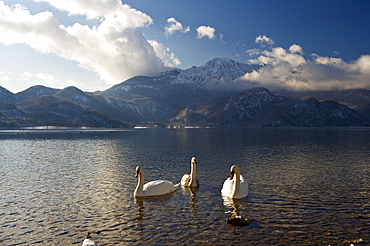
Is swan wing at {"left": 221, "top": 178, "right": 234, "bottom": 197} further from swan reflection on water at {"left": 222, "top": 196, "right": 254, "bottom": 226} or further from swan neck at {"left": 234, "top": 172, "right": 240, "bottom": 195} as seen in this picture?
swan neck at {"left": 234, "top": 172, "right": 240, "bottom": 195}

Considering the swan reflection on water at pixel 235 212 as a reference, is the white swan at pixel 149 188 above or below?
above

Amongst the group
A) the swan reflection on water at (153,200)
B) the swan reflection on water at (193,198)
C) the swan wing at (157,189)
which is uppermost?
the swan wing at (157,189)

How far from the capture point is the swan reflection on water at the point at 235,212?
20362 mm

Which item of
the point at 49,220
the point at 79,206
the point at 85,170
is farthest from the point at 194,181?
the point at 85,170

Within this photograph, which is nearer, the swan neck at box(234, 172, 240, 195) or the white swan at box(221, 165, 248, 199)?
the white swan at box(221, 165, 248, 199)

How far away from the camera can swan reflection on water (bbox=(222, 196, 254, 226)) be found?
66.8 ft

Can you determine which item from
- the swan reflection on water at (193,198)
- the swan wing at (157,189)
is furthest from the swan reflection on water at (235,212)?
the swan wing at (157,189)

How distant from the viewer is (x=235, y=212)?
77.7ft

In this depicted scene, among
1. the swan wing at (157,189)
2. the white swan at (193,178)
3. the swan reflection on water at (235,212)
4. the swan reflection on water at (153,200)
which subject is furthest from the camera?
the white swan at (193,178)

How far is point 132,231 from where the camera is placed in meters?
19.6

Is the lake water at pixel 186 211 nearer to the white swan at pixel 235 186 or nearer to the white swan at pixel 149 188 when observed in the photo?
the white swan at pixel 235 186

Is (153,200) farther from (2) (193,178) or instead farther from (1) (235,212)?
(1) (235,212)

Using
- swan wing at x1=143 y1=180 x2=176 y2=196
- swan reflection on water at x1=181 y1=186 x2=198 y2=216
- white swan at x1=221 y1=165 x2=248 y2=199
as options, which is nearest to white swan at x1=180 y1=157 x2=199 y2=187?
swan reflection on water at x1=181 y1=186 x2=198 y2=216

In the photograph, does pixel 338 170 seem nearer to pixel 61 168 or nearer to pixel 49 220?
pixel 49 220
